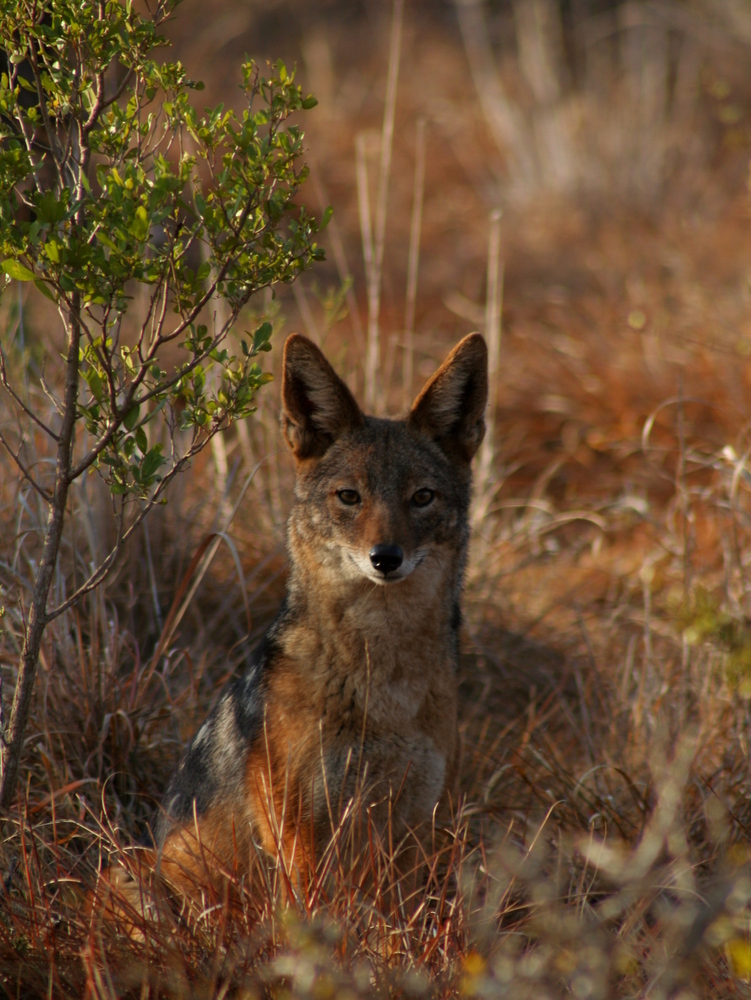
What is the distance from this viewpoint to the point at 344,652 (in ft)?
11.8

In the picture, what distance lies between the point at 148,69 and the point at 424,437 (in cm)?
162

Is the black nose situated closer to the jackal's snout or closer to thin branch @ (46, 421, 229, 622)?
the jackal's snout

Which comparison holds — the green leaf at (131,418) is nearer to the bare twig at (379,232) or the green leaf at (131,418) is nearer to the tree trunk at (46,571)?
the tree trunk at (46,571)

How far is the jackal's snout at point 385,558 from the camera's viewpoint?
347 cm

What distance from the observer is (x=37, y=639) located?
134 inches

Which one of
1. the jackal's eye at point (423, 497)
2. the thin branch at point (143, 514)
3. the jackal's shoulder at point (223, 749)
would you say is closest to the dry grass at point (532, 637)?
the jackal's shoulder at point (223, 749)

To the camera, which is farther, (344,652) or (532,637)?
(532,637)

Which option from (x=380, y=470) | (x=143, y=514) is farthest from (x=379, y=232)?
(x=143, y=514)

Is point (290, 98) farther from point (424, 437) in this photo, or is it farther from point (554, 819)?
point (554, 819)

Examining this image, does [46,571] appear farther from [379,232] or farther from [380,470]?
[379,232]

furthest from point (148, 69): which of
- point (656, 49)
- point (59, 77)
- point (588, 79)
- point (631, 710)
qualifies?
point (656, 49)

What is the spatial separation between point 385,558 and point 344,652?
382 mm

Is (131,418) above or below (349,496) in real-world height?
above

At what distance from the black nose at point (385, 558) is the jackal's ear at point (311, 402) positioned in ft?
2.00
